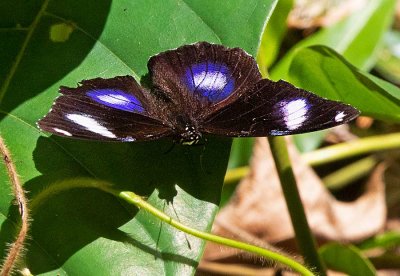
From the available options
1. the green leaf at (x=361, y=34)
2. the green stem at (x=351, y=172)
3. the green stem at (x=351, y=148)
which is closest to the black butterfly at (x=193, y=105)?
the green leaf at (x=361, y=34)

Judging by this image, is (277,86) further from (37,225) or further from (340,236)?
(340,236)

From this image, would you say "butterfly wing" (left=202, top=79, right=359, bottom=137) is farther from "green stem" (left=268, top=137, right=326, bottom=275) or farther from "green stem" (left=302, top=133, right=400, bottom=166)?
"green stem" (left=302, top=133, right=400, bottom=166)

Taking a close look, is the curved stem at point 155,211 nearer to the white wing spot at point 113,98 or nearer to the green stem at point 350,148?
the white wing spot at point 113,98

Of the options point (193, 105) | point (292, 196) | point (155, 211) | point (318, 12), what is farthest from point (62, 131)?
point (318, 12)

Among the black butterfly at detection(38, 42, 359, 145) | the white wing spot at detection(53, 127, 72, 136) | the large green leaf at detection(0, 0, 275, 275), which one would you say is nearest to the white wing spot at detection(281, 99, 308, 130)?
the black butterfly at detection(38, 42, 359, 145)

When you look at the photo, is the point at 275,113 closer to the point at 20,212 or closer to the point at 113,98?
the point at 113,98

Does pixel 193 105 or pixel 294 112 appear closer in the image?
pixel 294 112
